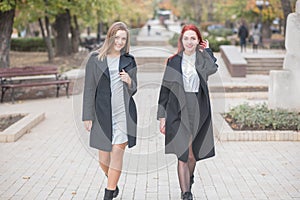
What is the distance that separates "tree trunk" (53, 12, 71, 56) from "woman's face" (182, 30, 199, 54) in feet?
78.8

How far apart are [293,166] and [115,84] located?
336 cm

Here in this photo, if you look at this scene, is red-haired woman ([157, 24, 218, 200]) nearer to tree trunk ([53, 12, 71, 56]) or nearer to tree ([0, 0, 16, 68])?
tree ([0, 0, 16, 68])

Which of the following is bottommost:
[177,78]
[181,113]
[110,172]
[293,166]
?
[293,166]

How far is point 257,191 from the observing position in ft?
20.6

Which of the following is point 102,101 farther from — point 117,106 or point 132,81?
point 132,81

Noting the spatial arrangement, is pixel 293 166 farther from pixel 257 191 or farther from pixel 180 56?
pixel 180 56

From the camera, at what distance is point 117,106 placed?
5.38 meters

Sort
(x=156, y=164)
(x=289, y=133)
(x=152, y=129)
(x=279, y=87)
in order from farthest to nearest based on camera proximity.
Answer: (x=279, y=87) < (x=152, y=129) < (x=289, y=133) < (x=156, y=164)

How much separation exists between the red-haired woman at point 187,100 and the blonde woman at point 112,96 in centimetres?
40

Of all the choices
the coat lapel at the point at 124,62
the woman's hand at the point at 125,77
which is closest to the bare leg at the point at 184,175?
the woman's hand at the point at 125,77

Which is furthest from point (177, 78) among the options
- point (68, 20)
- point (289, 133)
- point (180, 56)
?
point (68, 20)

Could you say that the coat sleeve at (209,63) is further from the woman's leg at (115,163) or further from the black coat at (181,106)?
the woman's leg at (115,163)

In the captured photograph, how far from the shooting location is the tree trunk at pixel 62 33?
28984 mm

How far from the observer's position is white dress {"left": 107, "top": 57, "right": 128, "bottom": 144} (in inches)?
211
